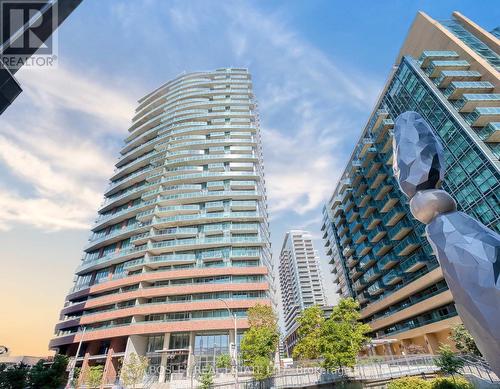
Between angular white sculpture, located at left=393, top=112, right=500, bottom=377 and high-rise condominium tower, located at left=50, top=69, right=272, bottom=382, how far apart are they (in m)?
24.1

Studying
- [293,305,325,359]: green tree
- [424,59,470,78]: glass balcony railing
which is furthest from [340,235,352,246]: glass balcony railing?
[293,305,325,359]: green tree

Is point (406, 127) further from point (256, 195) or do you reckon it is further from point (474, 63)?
point (474, 63)

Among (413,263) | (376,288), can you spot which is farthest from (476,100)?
(376,288)

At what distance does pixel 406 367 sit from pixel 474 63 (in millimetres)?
39606

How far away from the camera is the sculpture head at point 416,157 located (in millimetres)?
5105

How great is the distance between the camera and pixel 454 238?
4.39 metres

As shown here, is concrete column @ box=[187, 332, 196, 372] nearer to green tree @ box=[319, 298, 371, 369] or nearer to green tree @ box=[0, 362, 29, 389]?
green tree @ box=[0, 362, 29, 389]

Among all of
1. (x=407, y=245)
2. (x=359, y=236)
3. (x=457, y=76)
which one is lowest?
(x=407, y=245)

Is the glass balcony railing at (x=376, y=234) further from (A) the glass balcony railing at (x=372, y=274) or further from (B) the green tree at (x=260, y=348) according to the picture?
(B) the green tree at (x=260, y=348)

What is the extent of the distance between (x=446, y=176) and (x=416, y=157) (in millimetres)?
36871

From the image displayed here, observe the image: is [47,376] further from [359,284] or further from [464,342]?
[359,284]

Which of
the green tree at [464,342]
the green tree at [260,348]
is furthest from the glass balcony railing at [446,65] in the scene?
the green tree at [260,348]

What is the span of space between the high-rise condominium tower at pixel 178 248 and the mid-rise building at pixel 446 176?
22.0 m

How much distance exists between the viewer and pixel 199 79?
6394 centimetres
